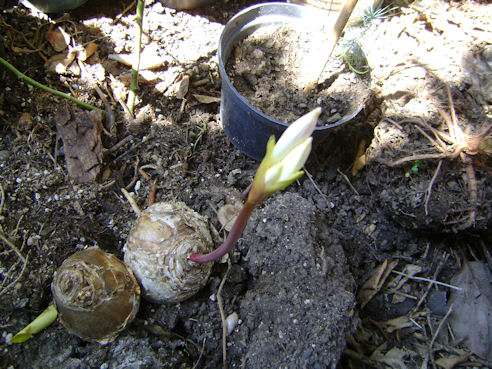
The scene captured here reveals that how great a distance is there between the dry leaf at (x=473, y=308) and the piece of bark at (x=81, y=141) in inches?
80.1

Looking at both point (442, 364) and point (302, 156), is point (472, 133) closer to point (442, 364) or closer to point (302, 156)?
point (442, 364)

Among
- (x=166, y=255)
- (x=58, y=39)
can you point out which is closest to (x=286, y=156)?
(x=166, y=255)

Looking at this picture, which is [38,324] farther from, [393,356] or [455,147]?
[455,147]

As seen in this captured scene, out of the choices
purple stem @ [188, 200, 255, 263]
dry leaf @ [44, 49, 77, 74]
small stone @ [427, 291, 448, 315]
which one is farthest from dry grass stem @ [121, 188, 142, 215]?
small stone @ [427, 291, 448, 315]

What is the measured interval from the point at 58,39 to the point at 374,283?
7.71ft

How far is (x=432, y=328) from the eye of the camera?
173 cm

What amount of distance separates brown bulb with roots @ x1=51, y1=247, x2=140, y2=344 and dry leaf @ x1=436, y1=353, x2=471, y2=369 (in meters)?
1.47

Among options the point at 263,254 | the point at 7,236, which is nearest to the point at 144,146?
the point at 7,236

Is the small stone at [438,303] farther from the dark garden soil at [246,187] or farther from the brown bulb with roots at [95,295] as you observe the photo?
the brown bulb with roots at [95,295]

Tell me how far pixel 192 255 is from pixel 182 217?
7.8 inches

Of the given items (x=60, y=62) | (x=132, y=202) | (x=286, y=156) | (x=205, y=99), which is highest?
(x=286, y=156)

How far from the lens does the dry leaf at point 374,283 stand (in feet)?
5.84

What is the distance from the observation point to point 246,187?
6.51ft

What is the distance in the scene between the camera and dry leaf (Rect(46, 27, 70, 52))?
207 cm
